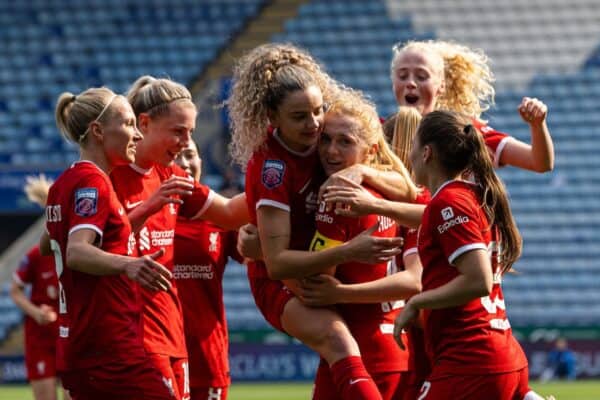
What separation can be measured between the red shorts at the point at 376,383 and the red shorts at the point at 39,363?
Answer: 5.64 m

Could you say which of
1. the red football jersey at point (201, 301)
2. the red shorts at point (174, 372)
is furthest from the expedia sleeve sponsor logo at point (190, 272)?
the red shorts at point (174, 372)

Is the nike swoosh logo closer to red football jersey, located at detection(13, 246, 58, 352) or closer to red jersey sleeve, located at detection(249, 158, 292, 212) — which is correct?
red jersey sleeve, located at detection(249, 158, 292, 212)

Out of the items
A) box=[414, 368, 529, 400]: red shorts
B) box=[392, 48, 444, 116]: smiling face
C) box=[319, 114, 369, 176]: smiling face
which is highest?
box=[392, 48, 444, 116]: smiling face

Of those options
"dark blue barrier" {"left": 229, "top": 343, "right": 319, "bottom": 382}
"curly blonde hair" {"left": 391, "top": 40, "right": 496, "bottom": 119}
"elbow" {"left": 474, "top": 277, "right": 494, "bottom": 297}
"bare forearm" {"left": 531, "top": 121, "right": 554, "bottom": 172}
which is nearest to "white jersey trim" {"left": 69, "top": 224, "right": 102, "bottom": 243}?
"elbow" {"left": 474, "top": 277, "right": 494, "bottom": 297}

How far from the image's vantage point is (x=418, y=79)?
5.83 m

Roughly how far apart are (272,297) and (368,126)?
0.84m

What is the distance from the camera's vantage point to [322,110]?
15.6 feet

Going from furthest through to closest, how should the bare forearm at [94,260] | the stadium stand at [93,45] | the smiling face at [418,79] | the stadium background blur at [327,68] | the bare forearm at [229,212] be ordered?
the stadium stand at [93,45] → the stadium background blur at [327,68] → the smiling face at [418,79] → the bare forearm at [229,212] → the bare forearm at [94,260]

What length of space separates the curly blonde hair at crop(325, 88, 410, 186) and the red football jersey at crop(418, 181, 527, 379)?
0.46 meters

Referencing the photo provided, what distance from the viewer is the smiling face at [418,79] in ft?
19.1

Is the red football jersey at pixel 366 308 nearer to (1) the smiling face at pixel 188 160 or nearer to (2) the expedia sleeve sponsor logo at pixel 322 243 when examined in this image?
(2) the expedia sleeve sponsor logo at pixel 322 243

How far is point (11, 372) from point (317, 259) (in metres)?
14.7

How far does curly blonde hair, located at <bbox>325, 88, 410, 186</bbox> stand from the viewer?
4762mm

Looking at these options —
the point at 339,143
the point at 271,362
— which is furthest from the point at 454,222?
the point at 271,362
